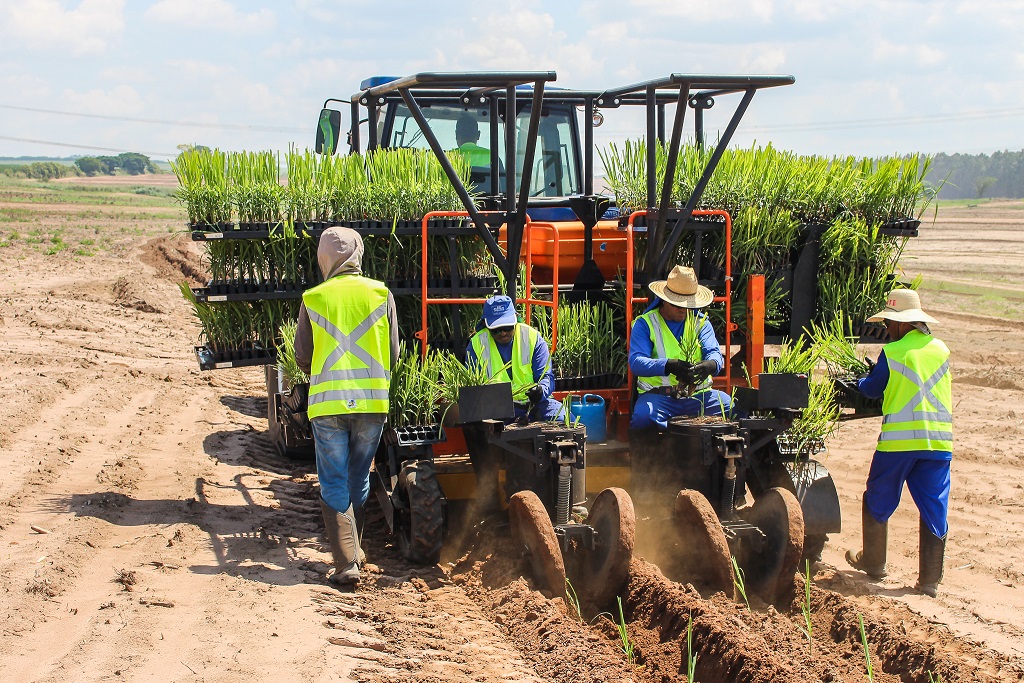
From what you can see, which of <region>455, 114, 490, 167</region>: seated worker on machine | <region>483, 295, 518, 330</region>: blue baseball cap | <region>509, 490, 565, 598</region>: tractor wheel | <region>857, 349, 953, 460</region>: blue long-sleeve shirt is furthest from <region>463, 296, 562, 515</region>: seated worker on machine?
<region>455, 114, 490, 167</region>: seated worker on machine

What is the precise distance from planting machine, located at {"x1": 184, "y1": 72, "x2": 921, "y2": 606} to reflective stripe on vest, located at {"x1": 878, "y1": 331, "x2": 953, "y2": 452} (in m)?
0.56

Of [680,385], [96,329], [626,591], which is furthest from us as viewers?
[96,329]

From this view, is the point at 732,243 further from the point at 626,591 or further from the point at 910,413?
the point at 626,591

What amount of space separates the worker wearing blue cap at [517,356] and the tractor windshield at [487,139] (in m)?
2.73

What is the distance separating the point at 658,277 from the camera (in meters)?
7.48

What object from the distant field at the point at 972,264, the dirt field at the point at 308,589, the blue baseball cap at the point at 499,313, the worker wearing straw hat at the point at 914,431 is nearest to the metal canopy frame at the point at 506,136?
the blue baseball cap at the point at 499,313

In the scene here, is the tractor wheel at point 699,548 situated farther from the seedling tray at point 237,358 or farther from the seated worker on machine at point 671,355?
the seedling tray at point 237,358

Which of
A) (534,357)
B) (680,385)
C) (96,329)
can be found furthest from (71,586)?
(96,329)

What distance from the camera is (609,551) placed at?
19.2 ft

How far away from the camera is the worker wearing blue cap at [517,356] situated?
672 centimetres

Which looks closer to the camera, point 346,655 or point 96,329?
point 346,655

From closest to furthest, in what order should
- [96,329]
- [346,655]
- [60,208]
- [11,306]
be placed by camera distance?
1. [346,655]
2. [96,329]
3. [11,306]
4. [60,208]

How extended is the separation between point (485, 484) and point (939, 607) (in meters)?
2.88

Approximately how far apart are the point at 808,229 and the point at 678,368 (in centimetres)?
188
